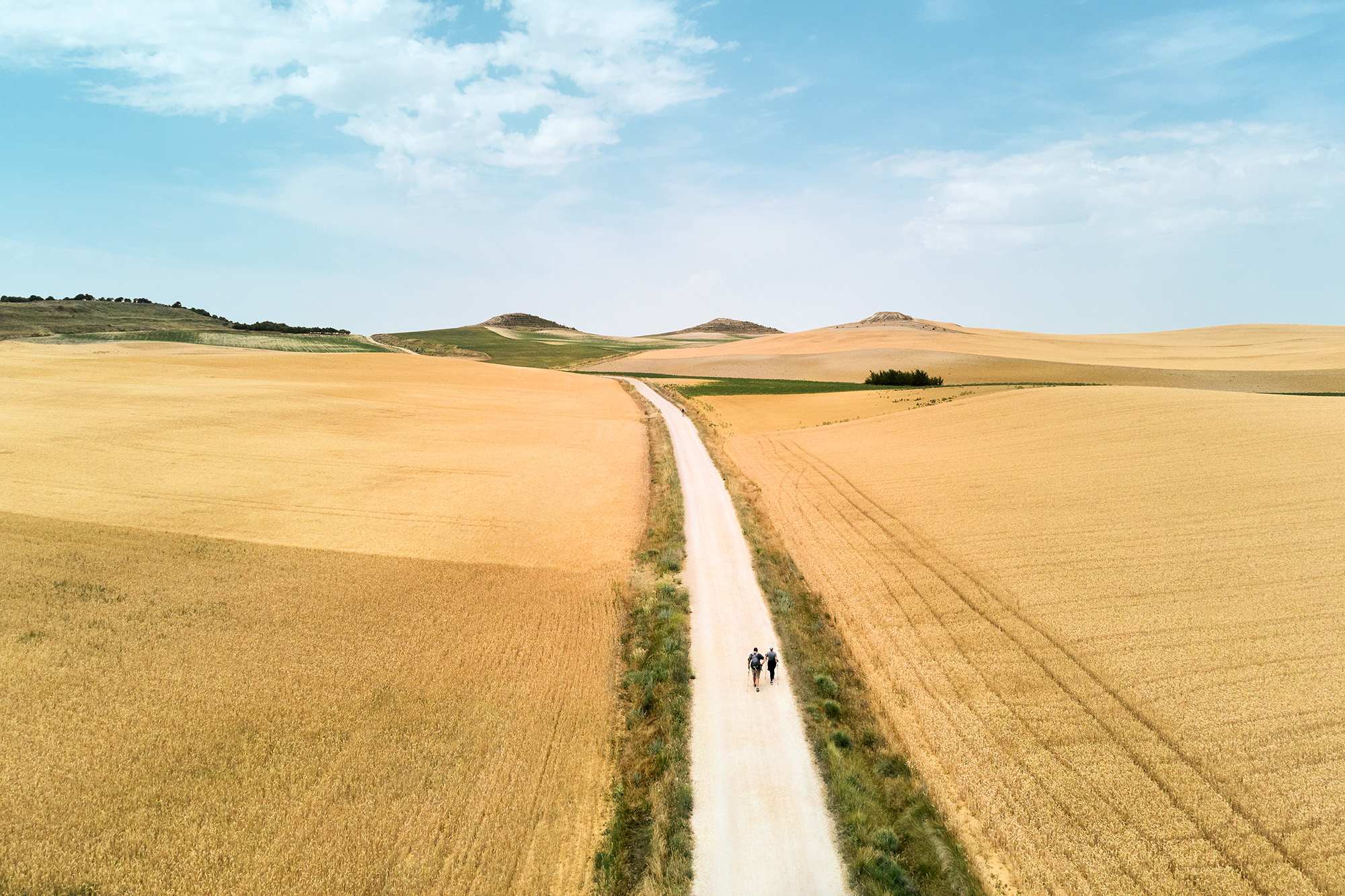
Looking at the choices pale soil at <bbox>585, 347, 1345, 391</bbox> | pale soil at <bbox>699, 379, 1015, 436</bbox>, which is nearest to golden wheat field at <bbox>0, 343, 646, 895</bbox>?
pale soil at <bbox>699, 379, 1015, 436</bbox>

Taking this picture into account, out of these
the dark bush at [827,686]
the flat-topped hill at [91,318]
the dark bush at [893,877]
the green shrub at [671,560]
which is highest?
the flat-topped hill at [91,318]

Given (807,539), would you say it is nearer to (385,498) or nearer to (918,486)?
(918,486)

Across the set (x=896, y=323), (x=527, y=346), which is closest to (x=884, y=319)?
(x=896, y=323)

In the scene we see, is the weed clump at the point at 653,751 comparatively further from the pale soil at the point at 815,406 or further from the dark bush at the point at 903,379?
the dark bush at the point at 903,379

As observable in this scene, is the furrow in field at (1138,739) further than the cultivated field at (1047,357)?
No

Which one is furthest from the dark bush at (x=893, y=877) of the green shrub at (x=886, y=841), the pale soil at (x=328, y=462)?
the pale soil at (x=328, y=462)

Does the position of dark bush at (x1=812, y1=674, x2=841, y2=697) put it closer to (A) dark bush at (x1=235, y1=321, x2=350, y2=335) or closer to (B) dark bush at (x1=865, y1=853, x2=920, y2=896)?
(B) dark bush at (x1=865, y1=853, x2=920, y2=896)
